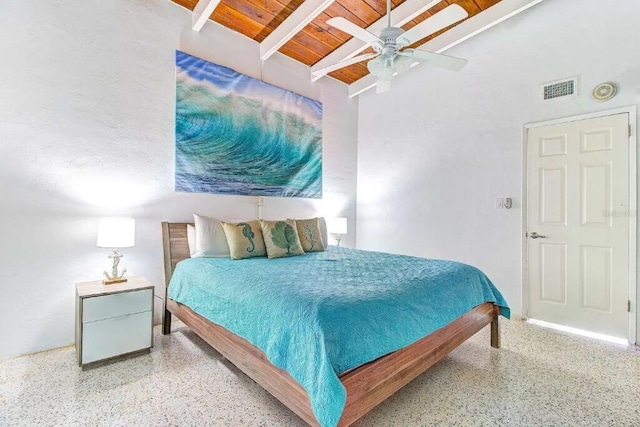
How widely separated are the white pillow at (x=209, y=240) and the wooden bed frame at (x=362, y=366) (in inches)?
20.2

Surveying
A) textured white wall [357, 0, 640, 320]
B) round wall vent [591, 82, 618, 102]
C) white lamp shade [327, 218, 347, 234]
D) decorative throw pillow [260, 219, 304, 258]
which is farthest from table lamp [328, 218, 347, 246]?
round wall vent [591, 82, 618, 102]

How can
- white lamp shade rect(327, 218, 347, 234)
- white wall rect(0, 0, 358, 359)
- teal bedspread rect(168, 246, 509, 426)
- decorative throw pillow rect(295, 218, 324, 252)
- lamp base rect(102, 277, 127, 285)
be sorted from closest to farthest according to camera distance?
teal bedspread rect(168, 246, 509, 426), white wall rect(0, 0, 358, 359), lamp base rect(102, 277, 127, 285), decorative throw pillow rect(295, 218, 324, 252), white lamp shade rect(327, 218, 347, 234)

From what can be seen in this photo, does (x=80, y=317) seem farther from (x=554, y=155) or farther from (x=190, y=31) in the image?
(x=554, y=155)

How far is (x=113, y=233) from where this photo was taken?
2.40 metres

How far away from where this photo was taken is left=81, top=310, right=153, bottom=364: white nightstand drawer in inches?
86.9

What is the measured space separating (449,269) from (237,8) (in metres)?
3.28

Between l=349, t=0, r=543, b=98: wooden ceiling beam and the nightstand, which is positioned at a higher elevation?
l=349, t=0, r=543, b=98: wooden ceiling beam

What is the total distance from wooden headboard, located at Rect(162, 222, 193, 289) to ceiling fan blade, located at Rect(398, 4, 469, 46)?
2574 mm

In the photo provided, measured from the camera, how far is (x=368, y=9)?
10.6 ft

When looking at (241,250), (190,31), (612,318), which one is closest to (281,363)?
(241,250)

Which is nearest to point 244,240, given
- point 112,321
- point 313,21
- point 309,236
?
point 309,236

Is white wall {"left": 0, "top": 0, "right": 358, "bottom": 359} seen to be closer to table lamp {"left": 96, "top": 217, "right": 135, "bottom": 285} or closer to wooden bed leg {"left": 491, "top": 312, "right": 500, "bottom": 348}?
table lamp {"left": 96, "top": 217, "right": 135, "bottom": 285}

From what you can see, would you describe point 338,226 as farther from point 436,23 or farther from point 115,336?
point 115,336

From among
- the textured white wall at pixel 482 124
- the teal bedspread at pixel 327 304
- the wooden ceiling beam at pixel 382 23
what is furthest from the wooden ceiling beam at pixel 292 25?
the teal bedspread at pixel 327 304
